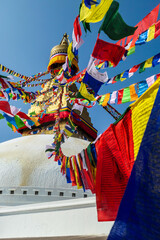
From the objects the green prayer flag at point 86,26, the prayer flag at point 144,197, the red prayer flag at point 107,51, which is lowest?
the prayer flag at point 144,197

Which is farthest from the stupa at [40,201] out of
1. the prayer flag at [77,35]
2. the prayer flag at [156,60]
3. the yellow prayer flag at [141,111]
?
the prayer flag at [77,35]

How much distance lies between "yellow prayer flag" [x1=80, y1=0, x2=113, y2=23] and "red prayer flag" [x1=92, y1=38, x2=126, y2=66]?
21 cm

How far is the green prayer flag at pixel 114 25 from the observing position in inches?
75.0

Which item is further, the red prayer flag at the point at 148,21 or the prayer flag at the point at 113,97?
the prayer flag at the point at 113,97

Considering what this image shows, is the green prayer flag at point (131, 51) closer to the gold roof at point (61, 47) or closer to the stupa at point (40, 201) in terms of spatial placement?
the stupa at point (40, 201)

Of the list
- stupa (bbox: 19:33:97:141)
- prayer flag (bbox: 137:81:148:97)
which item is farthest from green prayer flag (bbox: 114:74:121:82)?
stupa (bbox: 19:33:97:141)

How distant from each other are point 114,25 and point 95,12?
0.25 m

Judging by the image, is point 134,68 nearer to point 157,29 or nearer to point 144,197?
point 157,29

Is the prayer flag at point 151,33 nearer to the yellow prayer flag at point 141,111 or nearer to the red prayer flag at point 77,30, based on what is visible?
the red prayer flag at point 77,30

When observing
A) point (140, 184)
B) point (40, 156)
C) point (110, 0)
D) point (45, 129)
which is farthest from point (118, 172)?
point (45, 129)

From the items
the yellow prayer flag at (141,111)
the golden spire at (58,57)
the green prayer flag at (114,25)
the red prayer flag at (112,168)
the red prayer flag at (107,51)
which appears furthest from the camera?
the golden spire at (58,57)

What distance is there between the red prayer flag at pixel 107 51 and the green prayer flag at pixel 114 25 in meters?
0.19

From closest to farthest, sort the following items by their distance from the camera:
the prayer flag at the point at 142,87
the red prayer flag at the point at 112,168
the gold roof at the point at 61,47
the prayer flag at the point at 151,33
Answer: the red prayer flag at the point at 112,168 < the prayer flag at the point at 151,33 < the prayer flag at the point at 142,87 < the gold roof at the point at 61,47

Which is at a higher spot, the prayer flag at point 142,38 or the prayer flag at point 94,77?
the prayer flag at point 142,38
